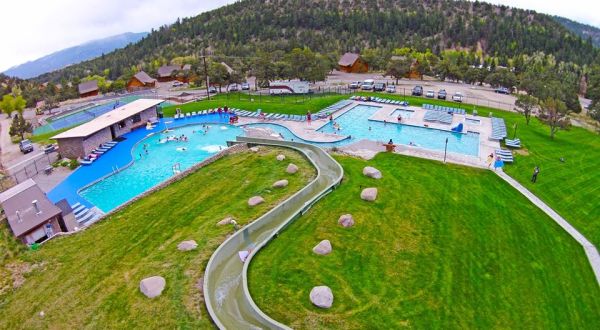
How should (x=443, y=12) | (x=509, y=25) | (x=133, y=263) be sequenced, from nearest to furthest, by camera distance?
(x=133, y=263)
(x=509, y=25)
(x=443, y=12)

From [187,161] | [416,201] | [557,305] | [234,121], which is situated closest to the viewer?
[557,305]

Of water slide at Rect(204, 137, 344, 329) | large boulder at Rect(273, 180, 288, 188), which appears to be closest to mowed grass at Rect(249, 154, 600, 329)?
water slide at Rect(204, 137, 344, 329)

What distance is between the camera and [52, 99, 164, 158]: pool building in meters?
45.9

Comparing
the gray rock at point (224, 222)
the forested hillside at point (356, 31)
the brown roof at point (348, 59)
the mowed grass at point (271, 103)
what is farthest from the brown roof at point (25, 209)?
the forested hillside at point (356, 31)

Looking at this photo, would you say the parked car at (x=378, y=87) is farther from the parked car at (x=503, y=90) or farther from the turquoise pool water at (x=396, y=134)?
the parked car at (x=503, y=90)

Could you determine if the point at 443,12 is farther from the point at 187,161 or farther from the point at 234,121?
the point at 187,161

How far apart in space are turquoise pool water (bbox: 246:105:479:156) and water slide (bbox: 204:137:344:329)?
13.7m

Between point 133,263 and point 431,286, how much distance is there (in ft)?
59.0

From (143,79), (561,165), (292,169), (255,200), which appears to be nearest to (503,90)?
(561,165)

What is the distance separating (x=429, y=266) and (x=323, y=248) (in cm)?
642

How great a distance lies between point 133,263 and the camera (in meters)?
23.8

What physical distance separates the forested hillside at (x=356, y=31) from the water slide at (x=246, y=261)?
9980 cm

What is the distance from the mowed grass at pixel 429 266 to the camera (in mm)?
19219

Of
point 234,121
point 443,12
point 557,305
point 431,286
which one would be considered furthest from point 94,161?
point 443,12
